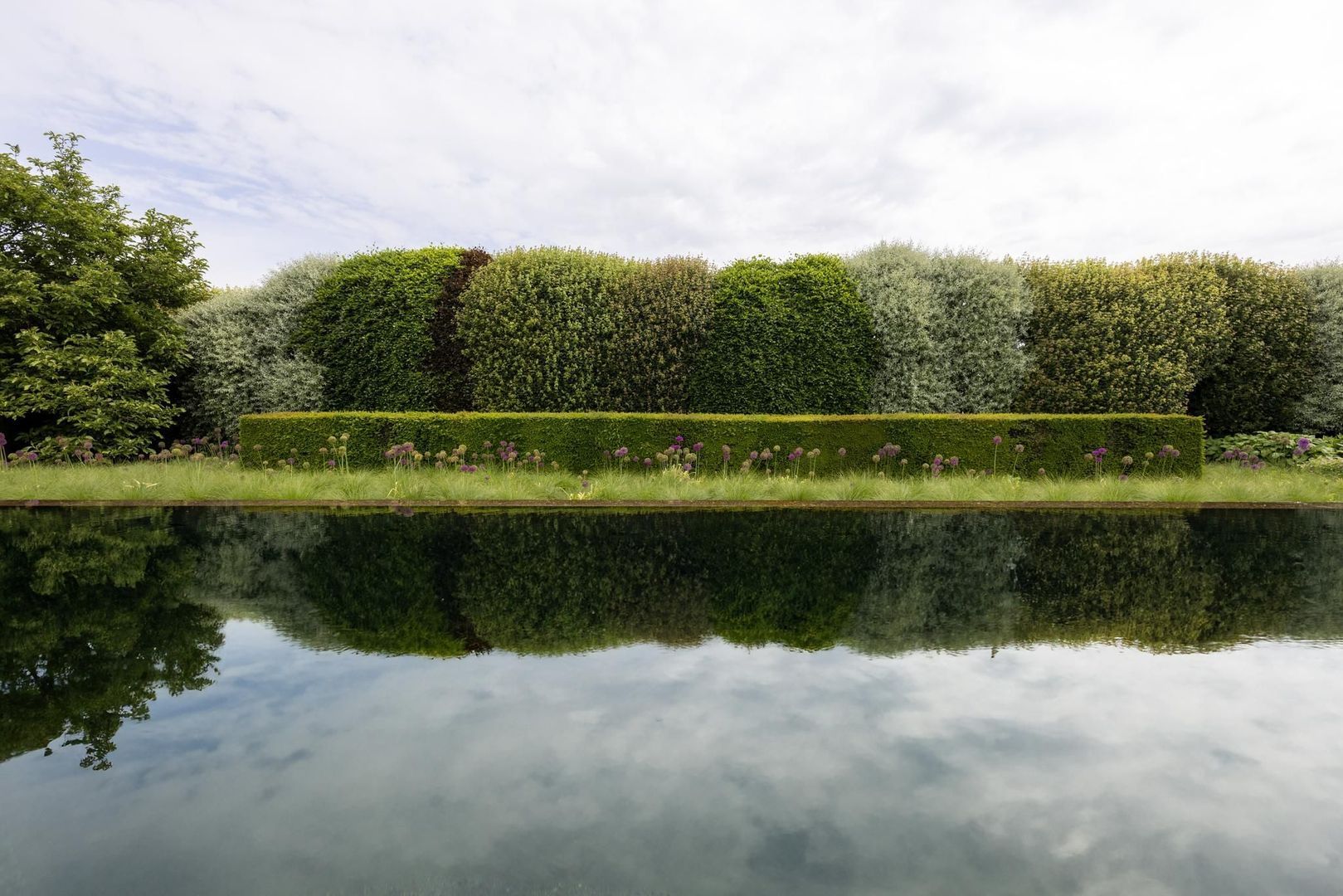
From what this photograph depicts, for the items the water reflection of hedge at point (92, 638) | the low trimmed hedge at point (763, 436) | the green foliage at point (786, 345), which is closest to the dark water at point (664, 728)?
the water reflection of hedge at point (92, 638)

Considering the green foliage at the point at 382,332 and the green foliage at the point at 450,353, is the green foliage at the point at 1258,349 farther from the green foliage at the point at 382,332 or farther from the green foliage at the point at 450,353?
the green foliage at the point at 382,332

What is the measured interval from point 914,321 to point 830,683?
14.7m

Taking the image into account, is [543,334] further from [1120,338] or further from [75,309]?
[1120,338]

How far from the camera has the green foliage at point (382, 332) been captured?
712 inches

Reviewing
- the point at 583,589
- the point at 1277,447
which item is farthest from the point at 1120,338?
the point at 583,589

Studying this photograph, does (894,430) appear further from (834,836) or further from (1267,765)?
(834,836)

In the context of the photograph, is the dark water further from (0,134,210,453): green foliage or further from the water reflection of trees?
(0,134,210,453): green foliage

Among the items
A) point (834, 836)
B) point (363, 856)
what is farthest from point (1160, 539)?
point (363, 856)

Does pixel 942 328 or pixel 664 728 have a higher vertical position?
pixel 942 328

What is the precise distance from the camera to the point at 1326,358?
19.6m

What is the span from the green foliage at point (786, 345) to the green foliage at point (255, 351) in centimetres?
1002

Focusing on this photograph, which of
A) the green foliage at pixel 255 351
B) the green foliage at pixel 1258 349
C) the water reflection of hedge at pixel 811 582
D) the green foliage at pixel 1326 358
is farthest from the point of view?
the green foliage at pixel 1326 358

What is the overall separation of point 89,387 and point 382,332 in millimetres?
6301

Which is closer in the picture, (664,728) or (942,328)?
(664,728)
